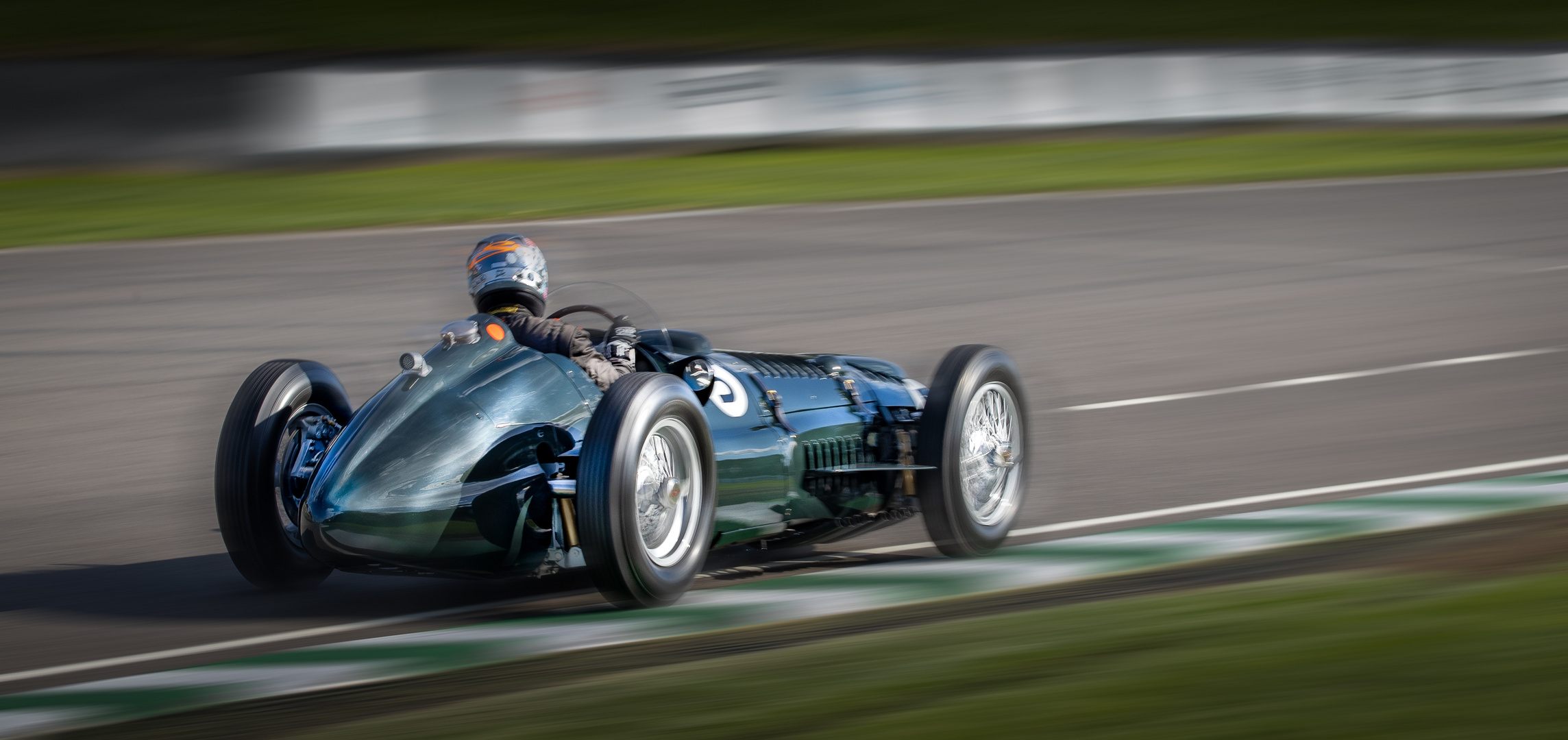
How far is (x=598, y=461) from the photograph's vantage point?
5.42 metres

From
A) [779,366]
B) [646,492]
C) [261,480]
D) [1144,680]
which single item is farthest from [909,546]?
[1144,680]

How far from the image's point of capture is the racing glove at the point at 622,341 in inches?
252

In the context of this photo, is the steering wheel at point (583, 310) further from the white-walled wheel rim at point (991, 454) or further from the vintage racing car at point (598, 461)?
the white-walled wheel rim at point (991, 454)

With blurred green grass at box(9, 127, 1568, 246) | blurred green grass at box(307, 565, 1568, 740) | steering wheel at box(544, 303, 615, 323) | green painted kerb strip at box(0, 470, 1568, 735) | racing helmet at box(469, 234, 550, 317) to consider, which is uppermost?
blurred green grass at box(9, 127, 1568, 246)

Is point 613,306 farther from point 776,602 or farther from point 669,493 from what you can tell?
point 776,602

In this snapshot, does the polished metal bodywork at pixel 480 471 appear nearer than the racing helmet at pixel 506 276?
Yes

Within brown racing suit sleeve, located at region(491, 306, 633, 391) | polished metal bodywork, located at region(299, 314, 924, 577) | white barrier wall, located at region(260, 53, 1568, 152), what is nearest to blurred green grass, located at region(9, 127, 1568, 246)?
white barrier wall, located at region(260, 53, 1568, 152)

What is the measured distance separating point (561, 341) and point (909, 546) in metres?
1.90

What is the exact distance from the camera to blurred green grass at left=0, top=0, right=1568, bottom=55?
81.7ft

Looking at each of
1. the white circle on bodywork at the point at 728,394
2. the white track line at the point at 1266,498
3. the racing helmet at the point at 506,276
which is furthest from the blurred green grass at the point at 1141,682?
the white track line at the point at 1266,498

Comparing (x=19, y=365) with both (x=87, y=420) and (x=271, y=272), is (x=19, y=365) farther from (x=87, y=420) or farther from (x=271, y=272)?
(x=271, y=272)

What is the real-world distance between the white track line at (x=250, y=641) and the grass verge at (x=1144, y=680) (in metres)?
1.29

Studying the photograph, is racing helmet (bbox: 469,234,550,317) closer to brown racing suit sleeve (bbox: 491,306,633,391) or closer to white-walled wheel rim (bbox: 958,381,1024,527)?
brown racing suit sleeve (bbox: 491,306,633,391)

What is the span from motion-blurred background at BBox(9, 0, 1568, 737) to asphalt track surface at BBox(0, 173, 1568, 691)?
5cm
